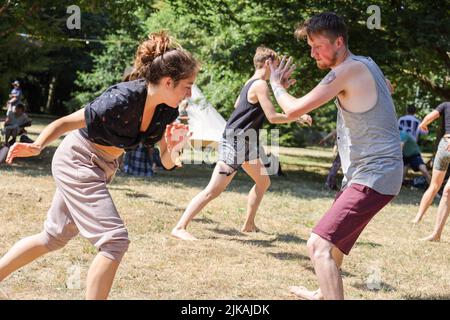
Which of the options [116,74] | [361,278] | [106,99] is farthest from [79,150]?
[116,74]

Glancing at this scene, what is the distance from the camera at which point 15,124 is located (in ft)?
47.6

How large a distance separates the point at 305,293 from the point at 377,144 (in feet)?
5.09

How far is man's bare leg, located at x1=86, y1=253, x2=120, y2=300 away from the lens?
11.0ft

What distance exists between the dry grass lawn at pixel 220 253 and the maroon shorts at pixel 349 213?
1.20 meters

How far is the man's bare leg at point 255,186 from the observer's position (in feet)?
23.8

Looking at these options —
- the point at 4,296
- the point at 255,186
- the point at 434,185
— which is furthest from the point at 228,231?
the point at 4,296

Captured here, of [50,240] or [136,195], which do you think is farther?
[136,195]

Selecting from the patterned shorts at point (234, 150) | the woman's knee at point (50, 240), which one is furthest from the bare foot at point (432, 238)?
the woman's knee at point (50, 240)

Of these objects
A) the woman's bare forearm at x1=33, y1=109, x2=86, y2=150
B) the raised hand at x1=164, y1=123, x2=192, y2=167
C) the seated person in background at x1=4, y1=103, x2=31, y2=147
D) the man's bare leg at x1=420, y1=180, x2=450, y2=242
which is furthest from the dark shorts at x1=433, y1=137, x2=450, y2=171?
the seated person in background at x1=4, y1=103, x2=31, y2=147

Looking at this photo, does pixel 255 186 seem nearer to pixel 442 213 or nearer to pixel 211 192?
pixel 211 192

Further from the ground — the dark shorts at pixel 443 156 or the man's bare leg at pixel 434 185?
the dark shorts at pixel 443 156

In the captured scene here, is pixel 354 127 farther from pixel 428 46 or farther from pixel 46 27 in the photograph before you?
pixel 46 27

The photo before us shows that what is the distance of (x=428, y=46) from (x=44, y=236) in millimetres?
10874

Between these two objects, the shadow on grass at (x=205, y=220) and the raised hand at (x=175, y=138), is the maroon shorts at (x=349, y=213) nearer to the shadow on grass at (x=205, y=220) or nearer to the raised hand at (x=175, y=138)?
the raised hand at (x=175, y=138)
